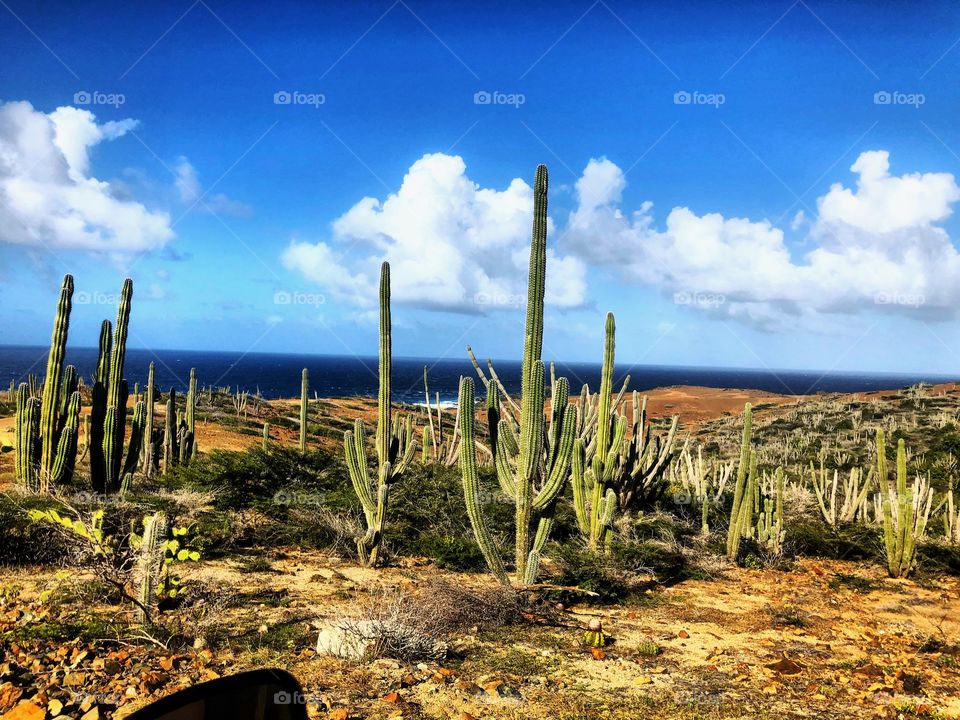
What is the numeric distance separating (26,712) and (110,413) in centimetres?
678

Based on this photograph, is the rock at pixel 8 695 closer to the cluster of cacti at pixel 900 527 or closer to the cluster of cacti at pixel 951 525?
the cluster of cacti at pixel 900 527

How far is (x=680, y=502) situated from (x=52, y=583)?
10.2 m

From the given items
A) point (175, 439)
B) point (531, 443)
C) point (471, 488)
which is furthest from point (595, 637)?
point (175, 439)

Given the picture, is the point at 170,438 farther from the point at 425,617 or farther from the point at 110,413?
the point at 425,617

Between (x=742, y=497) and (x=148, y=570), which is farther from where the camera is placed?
(x=742, y=497)

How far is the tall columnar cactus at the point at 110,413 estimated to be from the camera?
980cm

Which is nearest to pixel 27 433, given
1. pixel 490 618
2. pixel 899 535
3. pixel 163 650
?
pixel 163 650

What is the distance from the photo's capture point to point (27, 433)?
393 inches

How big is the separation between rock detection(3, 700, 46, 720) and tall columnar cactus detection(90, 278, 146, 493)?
6.53m

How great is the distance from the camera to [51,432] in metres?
9.95

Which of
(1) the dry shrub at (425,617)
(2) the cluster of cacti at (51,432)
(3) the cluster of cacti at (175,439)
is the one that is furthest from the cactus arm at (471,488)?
(3) the cluster of cacti at (175,439)

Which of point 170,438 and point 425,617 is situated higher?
point 170,438

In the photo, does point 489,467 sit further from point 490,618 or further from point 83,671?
point 83,671

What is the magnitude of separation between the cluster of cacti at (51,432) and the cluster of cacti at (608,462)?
7981 mm
